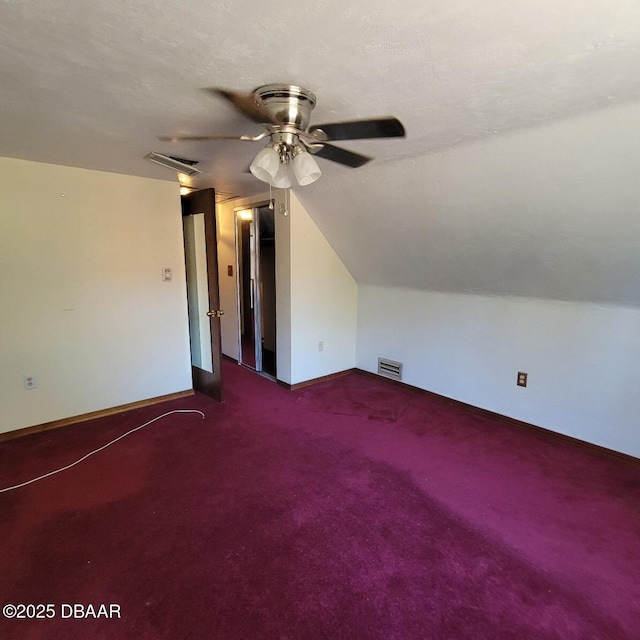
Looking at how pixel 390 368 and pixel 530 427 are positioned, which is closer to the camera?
pixel 530 427

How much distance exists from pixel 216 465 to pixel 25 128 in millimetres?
2297

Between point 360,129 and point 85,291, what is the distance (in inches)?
105

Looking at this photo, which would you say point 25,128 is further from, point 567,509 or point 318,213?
point 567,509

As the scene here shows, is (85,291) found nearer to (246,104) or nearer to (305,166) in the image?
(246,104)

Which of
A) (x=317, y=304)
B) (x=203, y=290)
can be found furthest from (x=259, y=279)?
(x=317, y=304)

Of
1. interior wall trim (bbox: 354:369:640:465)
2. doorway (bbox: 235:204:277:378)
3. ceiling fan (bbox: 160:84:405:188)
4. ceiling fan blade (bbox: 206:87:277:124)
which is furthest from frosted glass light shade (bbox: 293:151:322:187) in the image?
interior wall trim (bbox: 354:369:640:465)

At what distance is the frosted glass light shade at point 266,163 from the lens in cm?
151

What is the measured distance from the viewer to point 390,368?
4.01 metres

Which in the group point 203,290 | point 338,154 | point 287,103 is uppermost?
point 287,103

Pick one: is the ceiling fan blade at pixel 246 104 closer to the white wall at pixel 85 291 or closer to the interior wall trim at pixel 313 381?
the white wall at pixel 85 291

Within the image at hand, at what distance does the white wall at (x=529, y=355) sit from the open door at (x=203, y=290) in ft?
5.84

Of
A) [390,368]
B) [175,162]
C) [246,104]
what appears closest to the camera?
[246,104]

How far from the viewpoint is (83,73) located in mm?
1401

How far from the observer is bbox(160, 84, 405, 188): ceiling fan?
148cm
